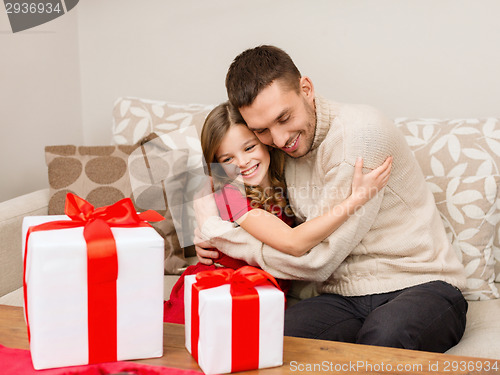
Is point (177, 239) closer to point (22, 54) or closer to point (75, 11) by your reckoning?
point (22, 54)

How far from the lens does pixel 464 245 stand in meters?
1.61


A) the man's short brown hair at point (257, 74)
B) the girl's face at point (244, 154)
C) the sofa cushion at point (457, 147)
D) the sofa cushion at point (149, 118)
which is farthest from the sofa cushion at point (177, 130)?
the sofa cushion at point (457, 147)

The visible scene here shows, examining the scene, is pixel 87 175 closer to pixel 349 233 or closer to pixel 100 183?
pixel 100 183

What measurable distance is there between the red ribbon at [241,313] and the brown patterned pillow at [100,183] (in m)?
0.83

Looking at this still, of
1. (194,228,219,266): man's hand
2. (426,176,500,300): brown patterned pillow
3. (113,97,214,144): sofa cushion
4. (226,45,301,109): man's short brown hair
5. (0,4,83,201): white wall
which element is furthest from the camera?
(0,4,83,201): white wall

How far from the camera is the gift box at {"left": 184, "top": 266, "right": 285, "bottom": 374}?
858mm

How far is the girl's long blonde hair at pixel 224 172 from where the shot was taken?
1447 mm

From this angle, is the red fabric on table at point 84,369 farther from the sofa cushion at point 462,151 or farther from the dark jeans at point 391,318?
the sofa cushion at point 462,151

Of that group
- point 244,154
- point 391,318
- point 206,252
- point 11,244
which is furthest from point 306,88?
point 11,244

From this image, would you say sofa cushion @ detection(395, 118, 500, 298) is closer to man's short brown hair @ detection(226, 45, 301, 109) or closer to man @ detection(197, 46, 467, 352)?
man @ detection(197, 46, 467, 352)

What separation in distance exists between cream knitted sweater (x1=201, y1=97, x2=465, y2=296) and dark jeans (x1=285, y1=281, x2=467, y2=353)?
0.04 metres

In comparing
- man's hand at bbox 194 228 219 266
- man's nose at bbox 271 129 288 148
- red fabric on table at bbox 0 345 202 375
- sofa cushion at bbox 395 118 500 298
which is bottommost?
man's hand at bbox 194 228 219 266

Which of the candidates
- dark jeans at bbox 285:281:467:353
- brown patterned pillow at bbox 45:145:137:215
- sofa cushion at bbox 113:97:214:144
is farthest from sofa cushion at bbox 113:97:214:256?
dark jeans at bbox 285:281:467:353

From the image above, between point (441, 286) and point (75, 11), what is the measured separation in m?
1.96
